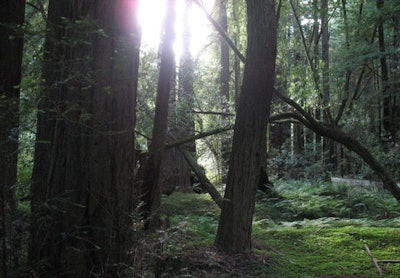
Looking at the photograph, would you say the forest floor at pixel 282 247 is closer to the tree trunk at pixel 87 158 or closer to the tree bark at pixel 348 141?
the tree trunk at pixel 87 158

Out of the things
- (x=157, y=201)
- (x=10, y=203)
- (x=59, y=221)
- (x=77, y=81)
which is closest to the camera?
(x=10, y=203)

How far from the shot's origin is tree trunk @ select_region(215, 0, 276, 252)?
525cm

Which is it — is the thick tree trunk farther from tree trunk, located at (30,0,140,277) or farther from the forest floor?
tree trunk, located at (30,0,140,277)

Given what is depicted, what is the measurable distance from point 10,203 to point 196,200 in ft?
25.6

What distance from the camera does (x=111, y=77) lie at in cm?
342

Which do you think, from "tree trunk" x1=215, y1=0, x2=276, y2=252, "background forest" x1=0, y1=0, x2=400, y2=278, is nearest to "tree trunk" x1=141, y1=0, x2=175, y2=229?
"background forest" x1=0, y1=0, x2=400, y2=278

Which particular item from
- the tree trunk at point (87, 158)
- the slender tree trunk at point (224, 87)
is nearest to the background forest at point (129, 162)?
the tree trunk at point (87, 158)

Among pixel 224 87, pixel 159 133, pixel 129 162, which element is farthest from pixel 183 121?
pixel 224 87

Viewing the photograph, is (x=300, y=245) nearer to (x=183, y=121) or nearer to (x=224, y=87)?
(x=183, y=121)

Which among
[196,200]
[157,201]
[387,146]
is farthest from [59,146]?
[387,146]

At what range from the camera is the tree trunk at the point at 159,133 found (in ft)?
18.6

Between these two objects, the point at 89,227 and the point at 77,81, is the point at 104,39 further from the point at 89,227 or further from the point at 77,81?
the point at 89,227

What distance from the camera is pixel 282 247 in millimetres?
6156

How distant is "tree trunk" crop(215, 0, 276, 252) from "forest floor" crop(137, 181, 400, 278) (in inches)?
12.9
